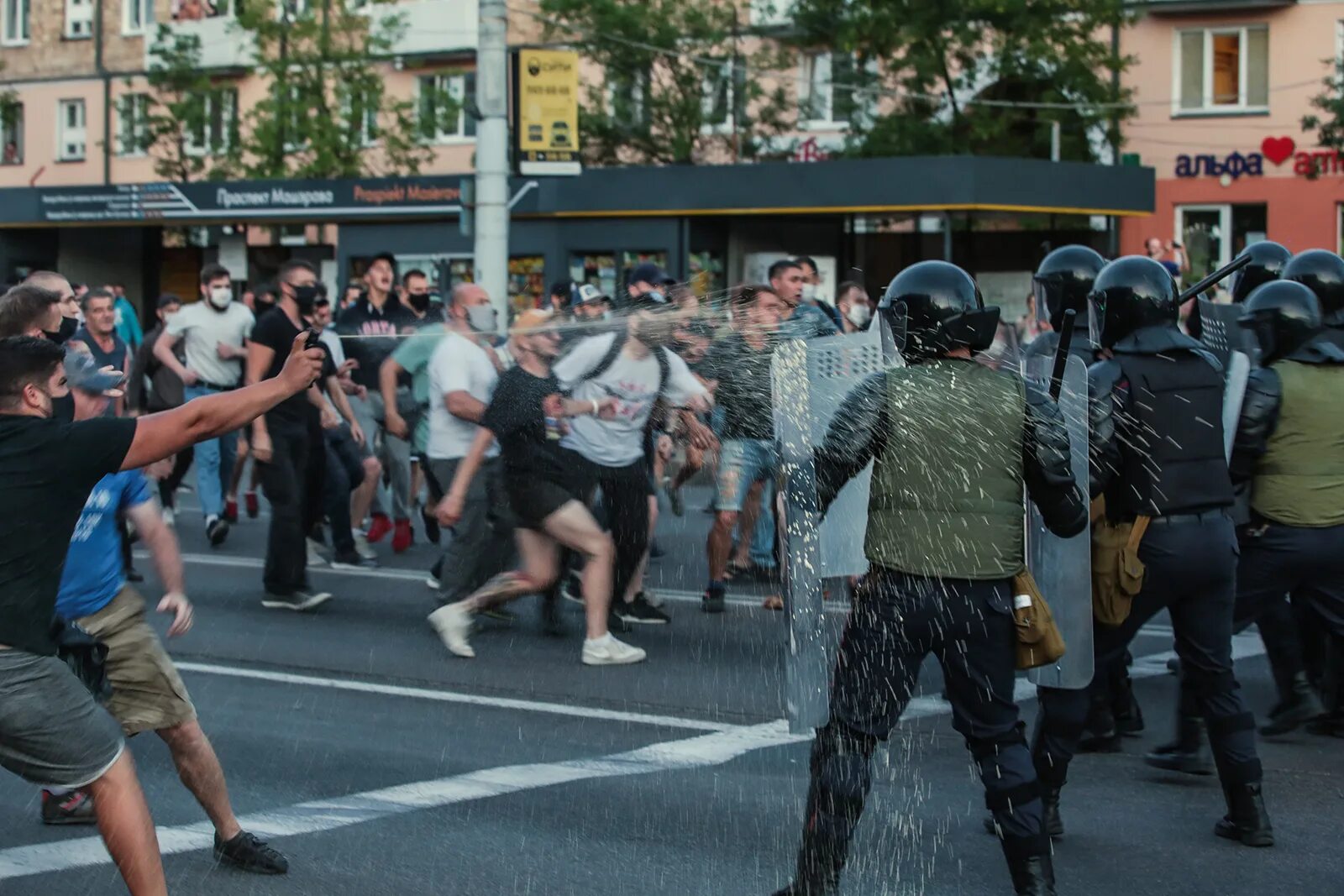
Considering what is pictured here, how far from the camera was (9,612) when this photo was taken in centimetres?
430

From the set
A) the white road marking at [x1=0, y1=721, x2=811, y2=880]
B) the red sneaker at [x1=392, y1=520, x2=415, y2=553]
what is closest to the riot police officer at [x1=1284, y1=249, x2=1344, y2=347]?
the white road marking at [x1=0, y1=721, x2=811, y2=880]

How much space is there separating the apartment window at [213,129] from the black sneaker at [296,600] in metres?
26.1

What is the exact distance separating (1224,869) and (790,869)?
4.31ft

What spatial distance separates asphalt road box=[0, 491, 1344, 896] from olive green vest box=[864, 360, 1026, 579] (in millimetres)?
1094

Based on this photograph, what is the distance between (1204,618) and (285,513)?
601 cm

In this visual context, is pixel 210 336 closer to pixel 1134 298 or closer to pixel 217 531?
pixel 217 531

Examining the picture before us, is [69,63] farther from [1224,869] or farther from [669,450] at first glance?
[1224,869]

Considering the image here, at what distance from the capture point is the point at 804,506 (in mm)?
4707

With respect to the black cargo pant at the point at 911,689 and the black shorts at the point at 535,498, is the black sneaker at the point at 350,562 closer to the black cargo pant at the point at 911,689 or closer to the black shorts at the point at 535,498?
the black shorts at the point at 535,498

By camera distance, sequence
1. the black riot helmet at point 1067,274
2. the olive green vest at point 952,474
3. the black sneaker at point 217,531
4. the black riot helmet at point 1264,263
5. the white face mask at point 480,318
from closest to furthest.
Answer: the olive green vest at point 952,474 → the black riot helmet at point 1067,274 → the black riot helmet at point 1264,263 → the white face mask at point 480,318 → the black sneaker at point 217,531

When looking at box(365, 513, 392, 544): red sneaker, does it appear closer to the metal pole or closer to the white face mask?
the white face mask

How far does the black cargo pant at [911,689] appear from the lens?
468 centimetres

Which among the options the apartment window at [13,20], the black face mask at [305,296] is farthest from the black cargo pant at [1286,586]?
the apartment window at [13,20]

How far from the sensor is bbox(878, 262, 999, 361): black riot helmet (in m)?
4.79
